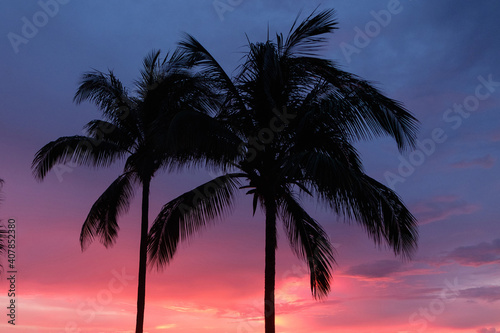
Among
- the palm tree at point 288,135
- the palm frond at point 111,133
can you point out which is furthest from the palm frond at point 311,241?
the palm frond at point 111,133

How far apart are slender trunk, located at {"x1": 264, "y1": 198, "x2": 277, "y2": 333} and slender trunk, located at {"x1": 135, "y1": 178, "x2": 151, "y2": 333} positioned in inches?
213

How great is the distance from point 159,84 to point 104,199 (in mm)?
4616

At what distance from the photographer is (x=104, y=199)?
65.2ft

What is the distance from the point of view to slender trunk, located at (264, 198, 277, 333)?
1277 centimetres

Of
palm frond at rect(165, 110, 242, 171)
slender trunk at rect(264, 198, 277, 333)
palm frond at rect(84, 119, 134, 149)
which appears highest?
palm frond at rect(84, 119, 134, 149)

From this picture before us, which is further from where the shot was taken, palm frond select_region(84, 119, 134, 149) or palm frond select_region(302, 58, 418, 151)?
palm frond select_region(84, 119, 134, 149)

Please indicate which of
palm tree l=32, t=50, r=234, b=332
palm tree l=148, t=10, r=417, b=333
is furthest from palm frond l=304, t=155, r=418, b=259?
palm tree l=32, t=50, r=234, b=332

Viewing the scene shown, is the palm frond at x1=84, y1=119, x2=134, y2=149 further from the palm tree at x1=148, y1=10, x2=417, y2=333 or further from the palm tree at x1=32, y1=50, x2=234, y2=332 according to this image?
the palm tree at x1=148, y1=10, x2=417, y2=333

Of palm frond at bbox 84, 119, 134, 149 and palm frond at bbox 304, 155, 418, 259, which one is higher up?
palm frond at bbox 84, 119, 134, 149

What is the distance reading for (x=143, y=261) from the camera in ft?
60.5

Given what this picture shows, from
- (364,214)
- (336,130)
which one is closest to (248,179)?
(336,130)

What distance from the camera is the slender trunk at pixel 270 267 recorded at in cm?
1277

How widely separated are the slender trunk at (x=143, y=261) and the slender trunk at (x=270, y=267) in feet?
17.7

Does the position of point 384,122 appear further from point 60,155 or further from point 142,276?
point 60,155
